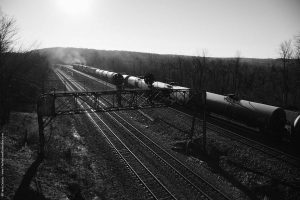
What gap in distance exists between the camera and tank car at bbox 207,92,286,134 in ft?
66.8

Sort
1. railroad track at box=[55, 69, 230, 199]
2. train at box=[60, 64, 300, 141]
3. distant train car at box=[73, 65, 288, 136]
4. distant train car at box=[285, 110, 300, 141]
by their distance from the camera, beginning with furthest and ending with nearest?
distant train car at box=[73, 65, 288, 136]
train at box=[60, 64, 300, 141]
distant train car at box=[285, 110, 300, 141]
railroad track at box=[55, 69, 230, 199]

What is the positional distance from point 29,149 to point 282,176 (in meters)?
19.1

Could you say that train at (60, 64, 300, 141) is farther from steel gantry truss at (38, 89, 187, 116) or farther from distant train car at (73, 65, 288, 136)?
steel gantry truss at (38, 89, 187, 116)

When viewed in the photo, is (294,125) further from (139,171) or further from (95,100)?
(95,100)

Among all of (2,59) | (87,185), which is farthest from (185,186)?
(2,59)

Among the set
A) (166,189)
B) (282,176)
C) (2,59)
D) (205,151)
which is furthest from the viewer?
(2,59)

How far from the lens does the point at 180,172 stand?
1574cm

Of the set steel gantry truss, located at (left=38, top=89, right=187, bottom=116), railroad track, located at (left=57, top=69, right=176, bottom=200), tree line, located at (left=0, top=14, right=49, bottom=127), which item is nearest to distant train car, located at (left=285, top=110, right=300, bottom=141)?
steel gantry truss, located at (left=38, top=89, right=187, bottom=116)

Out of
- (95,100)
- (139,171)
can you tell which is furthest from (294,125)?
(95,100)

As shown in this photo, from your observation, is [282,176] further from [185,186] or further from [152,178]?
[152,178]

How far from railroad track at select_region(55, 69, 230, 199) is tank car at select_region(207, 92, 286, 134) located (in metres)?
9.34

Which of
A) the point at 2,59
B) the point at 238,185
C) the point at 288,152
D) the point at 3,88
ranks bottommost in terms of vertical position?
the point at 238,185

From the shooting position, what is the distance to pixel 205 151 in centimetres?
2038

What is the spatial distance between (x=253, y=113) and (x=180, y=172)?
1067 centimetres
